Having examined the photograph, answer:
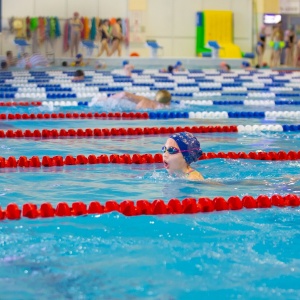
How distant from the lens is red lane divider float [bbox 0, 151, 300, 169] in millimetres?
5801

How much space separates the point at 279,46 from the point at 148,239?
1924cm

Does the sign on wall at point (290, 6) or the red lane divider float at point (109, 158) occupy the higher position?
the sign on wall at point (290, 6)

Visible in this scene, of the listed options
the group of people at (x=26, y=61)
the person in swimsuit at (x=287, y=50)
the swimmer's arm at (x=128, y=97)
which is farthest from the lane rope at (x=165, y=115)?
the person in swimsuit at (x=287, y=50)

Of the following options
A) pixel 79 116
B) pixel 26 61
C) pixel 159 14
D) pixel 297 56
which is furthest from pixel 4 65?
pixel 297 56

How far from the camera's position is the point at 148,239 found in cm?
384

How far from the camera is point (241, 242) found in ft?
12.5

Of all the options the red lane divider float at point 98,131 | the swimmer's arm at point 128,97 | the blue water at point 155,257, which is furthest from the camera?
the swimmer's arm at point 128,97

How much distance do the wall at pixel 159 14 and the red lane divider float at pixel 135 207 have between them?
17575mm

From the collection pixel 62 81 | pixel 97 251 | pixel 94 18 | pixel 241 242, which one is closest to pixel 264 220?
pixel 241 242

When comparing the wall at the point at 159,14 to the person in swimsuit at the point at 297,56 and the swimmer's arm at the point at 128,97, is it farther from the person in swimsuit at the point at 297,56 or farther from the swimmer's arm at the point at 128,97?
the swimmer's arm at the point at 128,97

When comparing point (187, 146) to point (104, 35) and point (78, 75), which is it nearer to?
point (78, 75)

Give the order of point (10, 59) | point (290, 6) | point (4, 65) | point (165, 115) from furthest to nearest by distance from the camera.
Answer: point (290, 6)
point (10, 59)
point (4, 65)
point (165, 115)

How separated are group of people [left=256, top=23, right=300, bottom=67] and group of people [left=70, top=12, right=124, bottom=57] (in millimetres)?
4194

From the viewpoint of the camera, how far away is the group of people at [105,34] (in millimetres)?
21125
